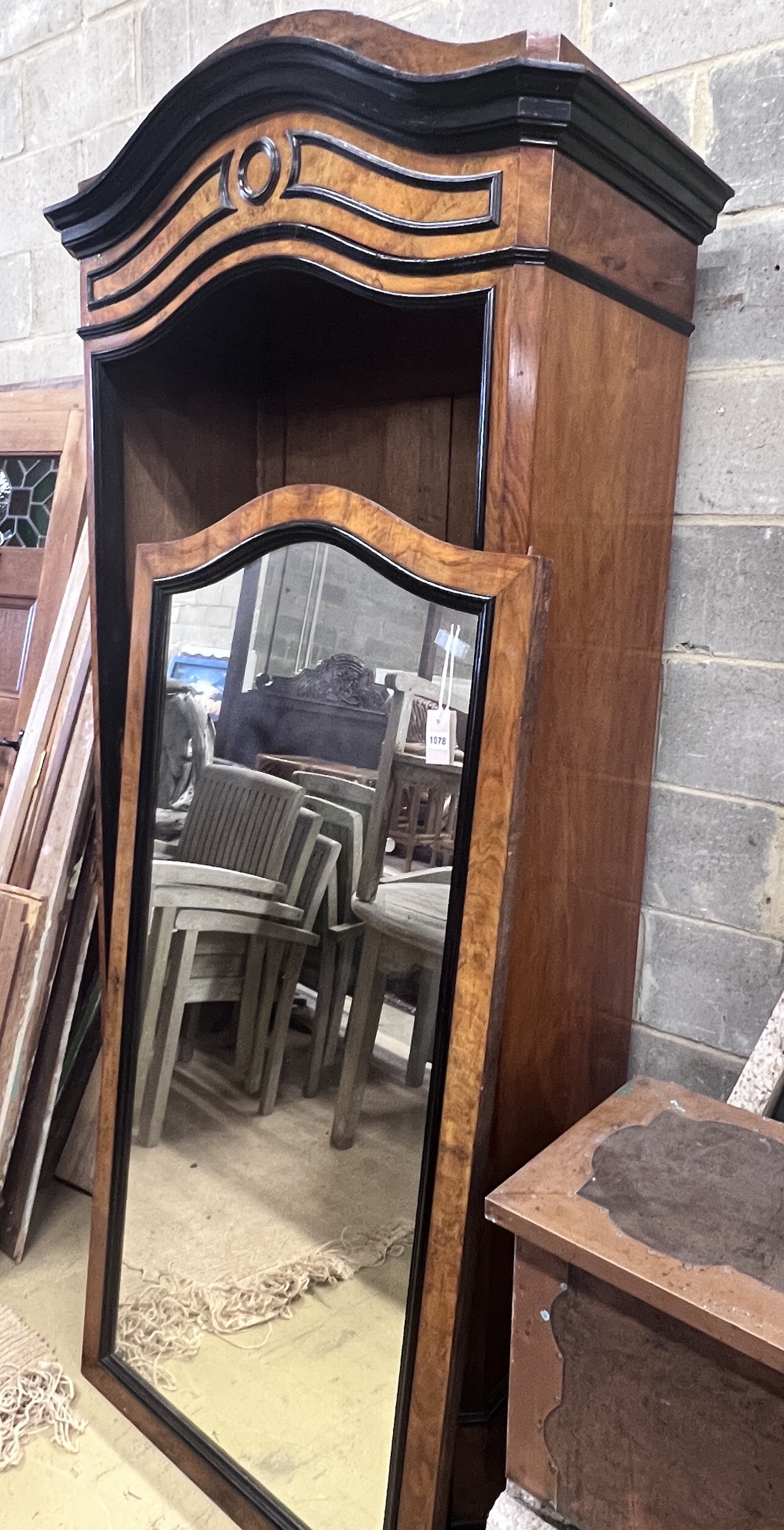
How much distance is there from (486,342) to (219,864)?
762mm

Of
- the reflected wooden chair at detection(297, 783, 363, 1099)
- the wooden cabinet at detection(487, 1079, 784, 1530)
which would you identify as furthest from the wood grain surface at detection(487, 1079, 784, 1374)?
the reflected wooden chair at detection(297, 783, 363, 1099)

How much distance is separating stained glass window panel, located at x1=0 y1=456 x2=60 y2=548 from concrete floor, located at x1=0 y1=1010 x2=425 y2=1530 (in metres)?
1.26

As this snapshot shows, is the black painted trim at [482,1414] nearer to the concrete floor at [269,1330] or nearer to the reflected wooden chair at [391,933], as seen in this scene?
the concrete floor at [269,1330]

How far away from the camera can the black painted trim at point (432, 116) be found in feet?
2.76

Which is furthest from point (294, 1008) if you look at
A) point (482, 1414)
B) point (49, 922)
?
point (49, 922)

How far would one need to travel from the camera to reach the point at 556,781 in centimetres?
103

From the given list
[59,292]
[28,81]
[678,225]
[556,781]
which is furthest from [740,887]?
[28,81]

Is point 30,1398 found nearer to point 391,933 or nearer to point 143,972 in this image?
point 143,972

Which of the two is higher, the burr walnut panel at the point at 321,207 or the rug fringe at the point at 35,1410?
the burr walnut panel at the point at 321,207

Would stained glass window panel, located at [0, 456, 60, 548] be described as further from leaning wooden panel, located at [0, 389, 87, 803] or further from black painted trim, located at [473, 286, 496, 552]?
black painted trim, located at [473, 286, 496, 552]

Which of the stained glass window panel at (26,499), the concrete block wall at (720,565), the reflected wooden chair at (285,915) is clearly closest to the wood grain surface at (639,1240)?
the concrete block wall at (720,565)

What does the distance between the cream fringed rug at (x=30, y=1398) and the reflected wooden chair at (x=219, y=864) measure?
46 cm

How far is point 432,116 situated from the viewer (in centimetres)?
89

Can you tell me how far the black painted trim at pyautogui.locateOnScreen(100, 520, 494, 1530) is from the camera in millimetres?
978
